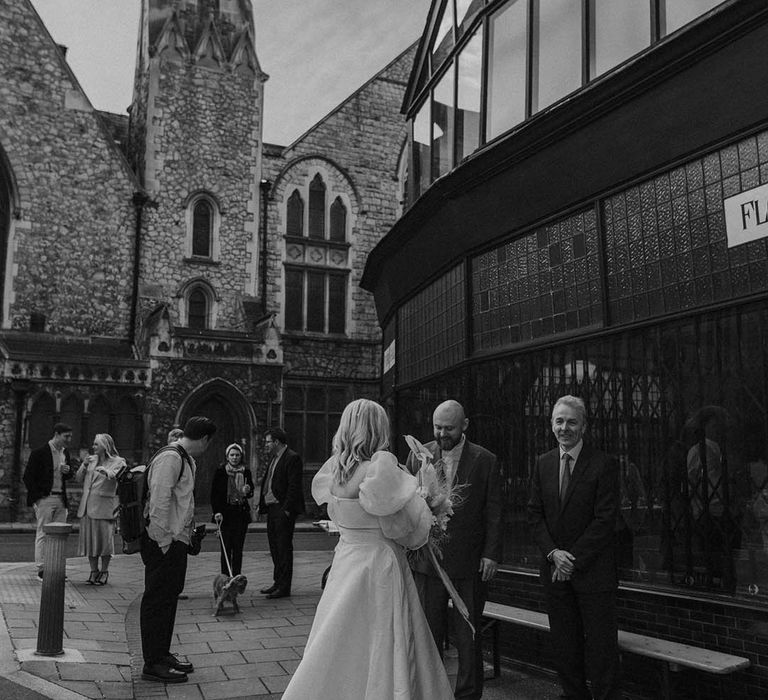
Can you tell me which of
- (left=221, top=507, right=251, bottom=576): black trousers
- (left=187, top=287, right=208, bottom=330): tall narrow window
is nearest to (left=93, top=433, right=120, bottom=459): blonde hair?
(left=221, top=507, right=251, bottom=576): black trousers

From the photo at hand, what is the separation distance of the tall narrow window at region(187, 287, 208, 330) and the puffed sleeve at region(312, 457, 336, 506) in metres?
19.3

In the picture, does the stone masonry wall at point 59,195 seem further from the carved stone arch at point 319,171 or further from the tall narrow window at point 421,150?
the tall narrow window at point 421,150

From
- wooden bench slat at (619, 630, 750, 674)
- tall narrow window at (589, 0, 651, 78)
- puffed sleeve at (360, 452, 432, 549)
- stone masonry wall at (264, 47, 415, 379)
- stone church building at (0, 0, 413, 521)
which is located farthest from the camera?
stone masonry wall at (264, 47, 415, 379)

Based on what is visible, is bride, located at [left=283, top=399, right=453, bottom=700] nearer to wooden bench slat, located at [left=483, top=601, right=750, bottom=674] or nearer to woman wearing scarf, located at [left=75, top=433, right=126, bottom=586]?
wooden bench slat, located at [left=483, top=601, right=750, bottom=674]

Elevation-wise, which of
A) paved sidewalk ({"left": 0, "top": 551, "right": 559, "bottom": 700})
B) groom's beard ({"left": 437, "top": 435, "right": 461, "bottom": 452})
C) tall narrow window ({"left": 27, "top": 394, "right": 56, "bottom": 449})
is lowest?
paved sidewalk ({"left": 0, "top": 551, "right": 559, "bottom": 700})

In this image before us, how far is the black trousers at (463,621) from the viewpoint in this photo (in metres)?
4.93

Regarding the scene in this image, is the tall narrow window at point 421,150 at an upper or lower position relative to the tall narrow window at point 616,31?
upper

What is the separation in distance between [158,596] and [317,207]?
2091cm

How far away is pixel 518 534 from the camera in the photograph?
7.19 meters

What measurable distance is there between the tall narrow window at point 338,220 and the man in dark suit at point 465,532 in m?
20.6

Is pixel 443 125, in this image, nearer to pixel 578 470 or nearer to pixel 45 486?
pixel 578 470

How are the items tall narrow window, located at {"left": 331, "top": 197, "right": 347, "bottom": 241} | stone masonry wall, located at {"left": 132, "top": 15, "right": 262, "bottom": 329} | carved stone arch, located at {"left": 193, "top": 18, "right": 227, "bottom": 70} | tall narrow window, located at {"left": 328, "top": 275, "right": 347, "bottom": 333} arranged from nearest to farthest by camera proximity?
stone masonry wall, located at {"left": 132, "top": 15, "right": 262, "bottom": 329}
carved stone arch, located at {"left": 193, "top": 18, "right": 227, "bottom": 70}
tall narrow window, located at {"left": 328, "top": 275, "right": 347, "bottom": 333}
tall narrow window, located at {"left": 331, "top": 197, "right": 347, "bottom": 241}

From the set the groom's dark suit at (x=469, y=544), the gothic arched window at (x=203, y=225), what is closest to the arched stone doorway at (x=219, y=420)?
the gothic arched window at (x=203, y=225)

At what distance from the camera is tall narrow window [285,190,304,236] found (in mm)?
25047
